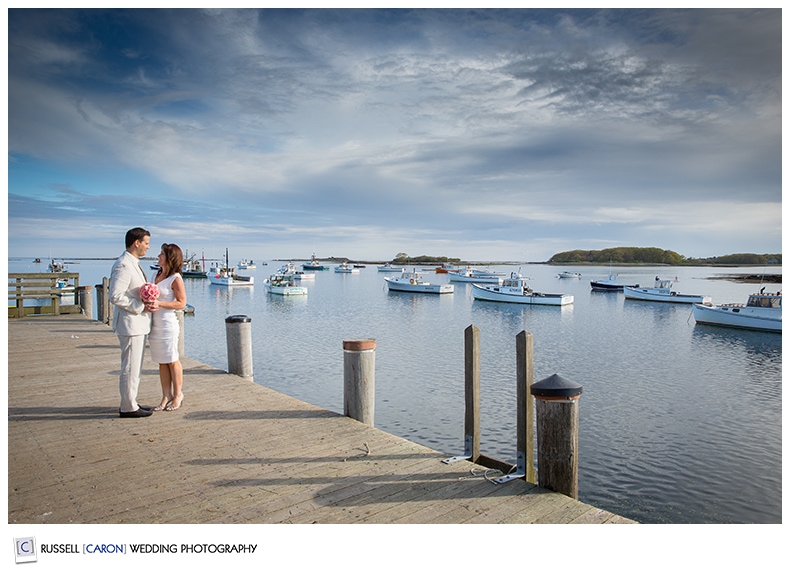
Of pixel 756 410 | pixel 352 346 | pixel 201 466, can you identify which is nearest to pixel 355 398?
pixel 352 346

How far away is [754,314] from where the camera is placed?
3381cm

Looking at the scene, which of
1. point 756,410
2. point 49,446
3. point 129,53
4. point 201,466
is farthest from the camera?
point 756,410

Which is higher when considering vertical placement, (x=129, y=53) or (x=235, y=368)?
(x=129, y=53)

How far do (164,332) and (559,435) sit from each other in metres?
4.48

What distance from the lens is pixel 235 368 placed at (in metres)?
8.79

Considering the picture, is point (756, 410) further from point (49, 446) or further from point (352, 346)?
point (49, 446)

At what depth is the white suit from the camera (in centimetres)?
574

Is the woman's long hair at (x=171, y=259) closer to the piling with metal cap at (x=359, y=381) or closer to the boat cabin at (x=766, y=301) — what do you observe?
the piling with metal cap at (x=359, y=381)

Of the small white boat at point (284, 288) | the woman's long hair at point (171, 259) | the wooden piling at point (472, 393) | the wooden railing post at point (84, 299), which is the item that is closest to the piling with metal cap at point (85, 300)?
the wooden railing post at point (84, 299)

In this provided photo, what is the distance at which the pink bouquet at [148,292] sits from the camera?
19.2 feet
